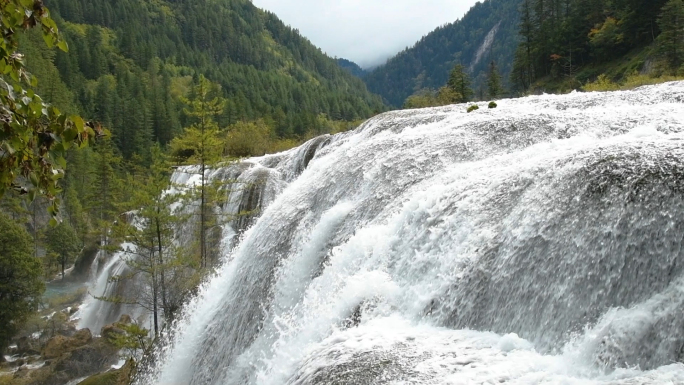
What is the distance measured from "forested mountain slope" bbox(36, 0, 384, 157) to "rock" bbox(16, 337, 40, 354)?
53581 millimetres

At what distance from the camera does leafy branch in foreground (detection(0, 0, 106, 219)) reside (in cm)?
336

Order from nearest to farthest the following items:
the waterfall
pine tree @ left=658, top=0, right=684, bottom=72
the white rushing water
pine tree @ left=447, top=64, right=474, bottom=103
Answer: the white rushing water
the waterfall
pine tree @ left=658, top=0, right=684, bottom=72
pine tree @ left=447, top=64, right=474, bottom=103

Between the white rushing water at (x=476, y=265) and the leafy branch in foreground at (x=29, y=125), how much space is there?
4.39 meters

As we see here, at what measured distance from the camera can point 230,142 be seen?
58438mm

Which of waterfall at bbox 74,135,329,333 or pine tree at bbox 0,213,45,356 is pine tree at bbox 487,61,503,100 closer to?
waterfall at bbox 74,135,329,333

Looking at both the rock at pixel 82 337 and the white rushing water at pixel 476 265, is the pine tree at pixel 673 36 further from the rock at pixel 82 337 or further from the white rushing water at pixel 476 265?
the rock at pixel 82 337

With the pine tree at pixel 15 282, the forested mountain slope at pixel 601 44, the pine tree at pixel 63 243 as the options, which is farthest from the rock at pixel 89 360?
the forested mountain slope at pixel 601 44

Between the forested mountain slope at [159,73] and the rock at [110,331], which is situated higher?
the forested mountain slope at [159,73]

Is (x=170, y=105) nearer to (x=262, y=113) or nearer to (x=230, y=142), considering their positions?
(x=262, y=113)

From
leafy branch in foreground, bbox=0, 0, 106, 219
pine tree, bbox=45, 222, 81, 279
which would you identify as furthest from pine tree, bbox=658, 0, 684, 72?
pine tree, bbox=45, 222, 81, 279

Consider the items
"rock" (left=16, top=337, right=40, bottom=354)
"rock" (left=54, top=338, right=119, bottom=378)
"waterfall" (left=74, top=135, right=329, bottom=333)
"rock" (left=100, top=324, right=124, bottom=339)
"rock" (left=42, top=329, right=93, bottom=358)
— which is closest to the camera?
"rock" (left=54, top=338, right=119, bottom=378)

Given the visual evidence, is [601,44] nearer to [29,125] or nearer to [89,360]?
[89,360]

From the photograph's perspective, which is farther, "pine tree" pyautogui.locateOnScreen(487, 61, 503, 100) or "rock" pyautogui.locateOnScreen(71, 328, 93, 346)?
"pine tree" pyautogui.locateOnScreen(487, 61, 503, 100)

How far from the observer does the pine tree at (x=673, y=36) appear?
36969 mm
